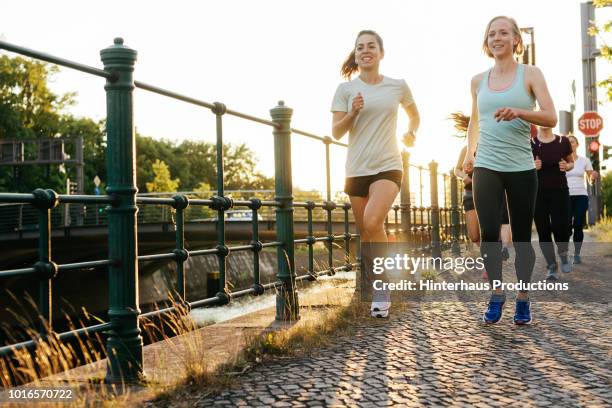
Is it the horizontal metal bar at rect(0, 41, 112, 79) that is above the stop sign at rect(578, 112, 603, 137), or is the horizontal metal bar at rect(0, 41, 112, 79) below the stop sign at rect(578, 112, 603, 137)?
below

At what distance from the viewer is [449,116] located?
9250mm

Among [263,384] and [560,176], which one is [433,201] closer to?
[560,176]

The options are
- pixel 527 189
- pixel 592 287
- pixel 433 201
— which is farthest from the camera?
pixel 433 201

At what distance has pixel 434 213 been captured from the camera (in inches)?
464

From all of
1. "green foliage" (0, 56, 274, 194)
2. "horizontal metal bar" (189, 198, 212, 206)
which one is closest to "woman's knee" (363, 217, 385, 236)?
"horizontal metal bar" (189, 198, 212, 206)

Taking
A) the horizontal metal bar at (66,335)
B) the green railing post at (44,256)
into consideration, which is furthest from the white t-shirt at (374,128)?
the green railing post at (44,256)

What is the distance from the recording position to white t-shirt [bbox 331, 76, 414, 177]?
5391 millimetres

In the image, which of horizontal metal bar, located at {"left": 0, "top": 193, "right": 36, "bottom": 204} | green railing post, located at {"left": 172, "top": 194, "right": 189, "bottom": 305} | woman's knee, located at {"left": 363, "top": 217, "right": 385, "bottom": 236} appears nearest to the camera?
horizontal metal bar, located at {"left": 0, "top": 193, "right": 36, "bottom": 204}

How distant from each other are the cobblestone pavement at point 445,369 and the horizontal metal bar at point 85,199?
3.13 feet

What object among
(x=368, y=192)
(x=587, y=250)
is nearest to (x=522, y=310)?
(x=368, y=192)

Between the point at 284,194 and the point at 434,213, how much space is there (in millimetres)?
6278

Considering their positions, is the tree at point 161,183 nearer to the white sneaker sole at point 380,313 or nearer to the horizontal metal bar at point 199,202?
the white sneaker sole at point 380,313

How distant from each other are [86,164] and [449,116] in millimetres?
62072

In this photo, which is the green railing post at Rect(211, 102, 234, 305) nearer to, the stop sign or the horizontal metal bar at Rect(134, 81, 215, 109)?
the horizontal metal bar at Rect(134, 81, 215, 109)
